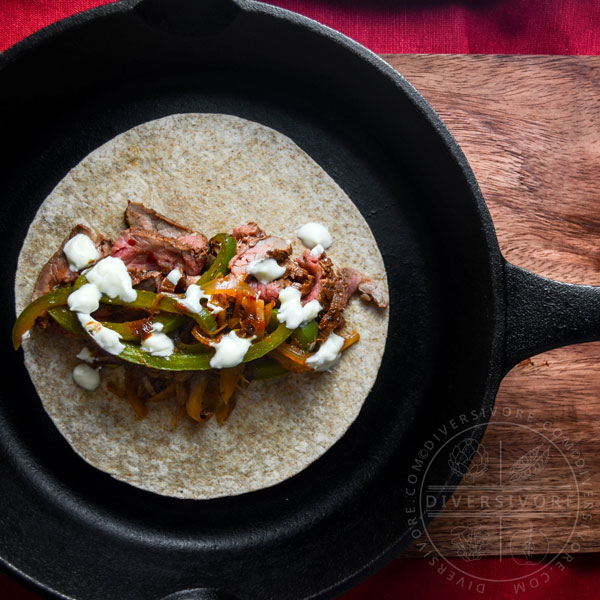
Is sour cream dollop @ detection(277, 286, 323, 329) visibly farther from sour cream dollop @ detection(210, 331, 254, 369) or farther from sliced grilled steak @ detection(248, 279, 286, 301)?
sour cream dollop @ detection(210, 331, 254, 369)

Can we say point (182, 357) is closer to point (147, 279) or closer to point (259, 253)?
point (147, 279)

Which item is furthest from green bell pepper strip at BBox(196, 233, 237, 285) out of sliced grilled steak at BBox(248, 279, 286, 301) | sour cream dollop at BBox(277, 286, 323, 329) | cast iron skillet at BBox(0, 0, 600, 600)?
cast iron skillet at BBox(0, 0, 600, 600)

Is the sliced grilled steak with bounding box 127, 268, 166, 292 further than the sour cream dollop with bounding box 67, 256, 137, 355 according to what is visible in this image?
Yes

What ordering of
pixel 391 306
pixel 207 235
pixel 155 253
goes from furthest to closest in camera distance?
pixel 391 306 → pixel 207 235 → pixel 155 253

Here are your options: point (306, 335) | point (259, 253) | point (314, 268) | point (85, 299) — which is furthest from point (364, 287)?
point (85, 299)

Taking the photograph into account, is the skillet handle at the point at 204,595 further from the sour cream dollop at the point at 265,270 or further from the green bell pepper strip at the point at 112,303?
the sour cream dollop at the point at 265,270

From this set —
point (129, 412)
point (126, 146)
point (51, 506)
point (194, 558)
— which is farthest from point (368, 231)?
point (51, 506)
